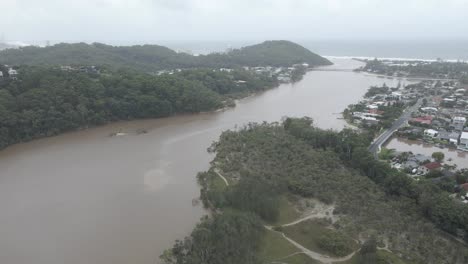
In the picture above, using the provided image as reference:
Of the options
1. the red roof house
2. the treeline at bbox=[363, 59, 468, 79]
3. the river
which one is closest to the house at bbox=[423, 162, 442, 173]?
the red roof house

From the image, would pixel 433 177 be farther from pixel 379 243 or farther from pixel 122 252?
pixel 122 252

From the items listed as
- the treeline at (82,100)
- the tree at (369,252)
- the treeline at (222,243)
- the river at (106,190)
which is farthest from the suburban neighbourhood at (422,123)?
the treeline at (82,100)

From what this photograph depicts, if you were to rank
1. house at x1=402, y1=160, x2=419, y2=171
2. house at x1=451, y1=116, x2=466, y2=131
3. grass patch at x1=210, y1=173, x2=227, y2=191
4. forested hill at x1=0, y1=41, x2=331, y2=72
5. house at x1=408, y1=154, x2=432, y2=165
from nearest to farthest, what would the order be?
grass patch at x1=210, y1=173, x2=227, y2=191, house at x1=402, y1=160, x2=419, y2=171, house at x1=408, y1=154, x2=432, y2=165, house at x1=451, y1=116, x2=466, y2=131, forested hill at x1=0, y1=41, x2=331, y2=72

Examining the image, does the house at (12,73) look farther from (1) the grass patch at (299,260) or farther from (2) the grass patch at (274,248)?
(1) the grass patch at (299,260)

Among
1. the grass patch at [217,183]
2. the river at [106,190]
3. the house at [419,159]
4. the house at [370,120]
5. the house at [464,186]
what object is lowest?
the river at [106,190]

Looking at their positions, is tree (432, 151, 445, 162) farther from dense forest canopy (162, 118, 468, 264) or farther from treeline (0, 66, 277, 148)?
treeline (0, 66, 277, 148)

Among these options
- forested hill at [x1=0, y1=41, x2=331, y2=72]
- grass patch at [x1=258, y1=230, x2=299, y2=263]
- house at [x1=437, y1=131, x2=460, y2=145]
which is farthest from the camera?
forested hill at [x1=0, y1=41, x2=331, y2=72]

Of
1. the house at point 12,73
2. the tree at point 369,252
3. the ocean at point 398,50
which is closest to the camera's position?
the tree at point 369,252
